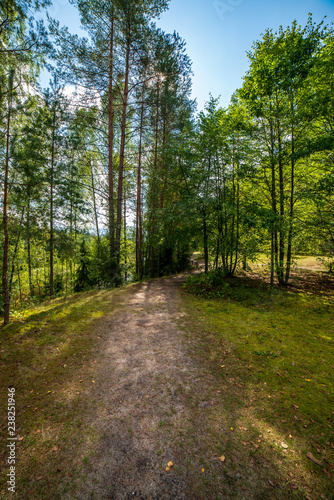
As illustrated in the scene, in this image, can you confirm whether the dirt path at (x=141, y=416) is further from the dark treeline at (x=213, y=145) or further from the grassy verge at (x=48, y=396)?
the dark treeline at (x=213, y=145)

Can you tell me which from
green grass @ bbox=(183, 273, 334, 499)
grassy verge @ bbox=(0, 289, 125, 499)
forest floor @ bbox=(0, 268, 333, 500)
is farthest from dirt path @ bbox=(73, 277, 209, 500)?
green grass @ bbox=(183, 273, 334, 499)

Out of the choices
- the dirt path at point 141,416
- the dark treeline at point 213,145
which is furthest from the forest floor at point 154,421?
the dark treeline at point 213,145

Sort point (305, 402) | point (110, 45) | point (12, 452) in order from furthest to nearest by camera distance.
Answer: point (110, 45) < point (305, 402) < point (12, 452)

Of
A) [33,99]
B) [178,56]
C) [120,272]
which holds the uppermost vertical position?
[178,56]

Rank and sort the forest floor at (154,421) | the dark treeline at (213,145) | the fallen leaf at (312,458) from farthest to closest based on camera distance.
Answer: the dark treeline at (213,145)
the fallen leaf at (312,458)
the forest floor at (154,421)

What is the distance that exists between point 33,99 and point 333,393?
10383 mm

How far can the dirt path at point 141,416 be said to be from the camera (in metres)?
2.07

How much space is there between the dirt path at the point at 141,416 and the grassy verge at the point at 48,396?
212 mm

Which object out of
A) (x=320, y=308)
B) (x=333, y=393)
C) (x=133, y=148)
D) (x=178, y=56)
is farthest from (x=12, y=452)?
(x=178, y=56)

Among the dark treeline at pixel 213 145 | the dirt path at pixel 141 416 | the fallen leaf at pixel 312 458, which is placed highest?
the dark treeline at pixel 213 145

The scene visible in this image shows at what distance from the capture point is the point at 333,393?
10.8 ft

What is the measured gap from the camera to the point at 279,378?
145 inches

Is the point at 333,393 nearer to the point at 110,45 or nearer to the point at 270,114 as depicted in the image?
the point at 270,114

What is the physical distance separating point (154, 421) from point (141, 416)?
217mm
